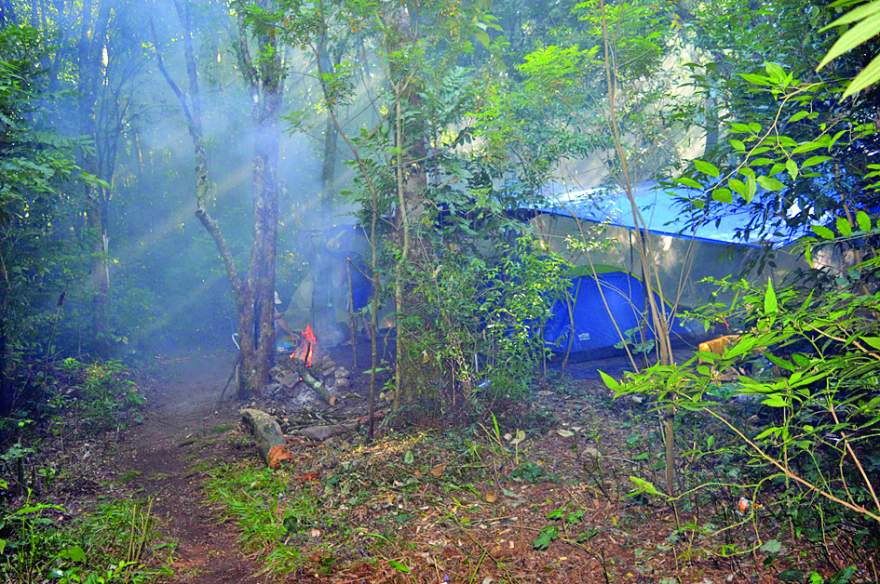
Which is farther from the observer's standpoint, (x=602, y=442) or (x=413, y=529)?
(x=602, y=442)

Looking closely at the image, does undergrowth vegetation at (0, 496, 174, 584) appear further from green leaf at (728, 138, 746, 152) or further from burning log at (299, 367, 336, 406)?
burning log at (299, 367, 336, 406)

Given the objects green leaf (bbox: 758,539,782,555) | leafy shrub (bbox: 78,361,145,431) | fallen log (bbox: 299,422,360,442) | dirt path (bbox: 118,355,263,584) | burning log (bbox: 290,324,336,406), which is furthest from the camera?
burning log (bbox: 290,324,336,406)

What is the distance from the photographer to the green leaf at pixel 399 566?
3811mm

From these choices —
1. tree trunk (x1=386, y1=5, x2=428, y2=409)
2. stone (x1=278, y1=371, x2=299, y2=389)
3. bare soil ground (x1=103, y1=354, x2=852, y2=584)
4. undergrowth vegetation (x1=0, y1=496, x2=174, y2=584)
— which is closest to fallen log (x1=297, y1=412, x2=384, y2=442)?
bare soil ground (x1=103, y1=354, x2=852, y2=584)

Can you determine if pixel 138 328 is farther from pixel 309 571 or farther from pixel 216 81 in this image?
pixel 309 571

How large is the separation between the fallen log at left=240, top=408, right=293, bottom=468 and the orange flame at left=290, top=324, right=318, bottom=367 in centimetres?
322

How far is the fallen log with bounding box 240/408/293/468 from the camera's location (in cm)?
645

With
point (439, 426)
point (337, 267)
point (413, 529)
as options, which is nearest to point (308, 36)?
point (439, 426)

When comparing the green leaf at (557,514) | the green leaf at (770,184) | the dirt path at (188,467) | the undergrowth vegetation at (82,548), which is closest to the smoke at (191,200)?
the dirt path at (188,467)

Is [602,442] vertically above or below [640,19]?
below

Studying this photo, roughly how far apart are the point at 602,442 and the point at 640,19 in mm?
5180

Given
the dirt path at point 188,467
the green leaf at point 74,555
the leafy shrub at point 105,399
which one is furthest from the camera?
the leafy shrub at point 105,399

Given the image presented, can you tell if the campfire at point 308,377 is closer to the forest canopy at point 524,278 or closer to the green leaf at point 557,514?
the forest canopy at point 524,278

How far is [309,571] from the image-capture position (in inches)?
159
